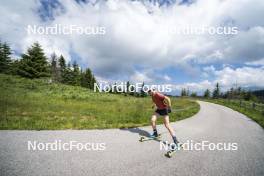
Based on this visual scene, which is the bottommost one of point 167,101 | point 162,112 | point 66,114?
point 66,114

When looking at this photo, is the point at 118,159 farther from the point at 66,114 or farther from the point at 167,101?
the point at 66,114

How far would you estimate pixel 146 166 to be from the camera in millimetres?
4395

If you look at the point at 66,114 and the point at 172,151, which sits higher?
the point at 66,114

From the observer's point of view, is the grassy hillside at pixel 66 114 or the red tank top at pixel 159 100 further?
the grassy hillside at pixel 66 114

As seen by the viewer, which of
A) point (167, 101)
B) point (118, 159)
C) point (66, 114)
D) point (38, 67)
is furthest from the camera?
point (38, 67)

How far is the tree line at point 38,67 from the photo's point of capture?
43.3 meters

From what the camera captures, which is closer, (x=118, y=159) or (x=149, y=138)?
(x=118, y=159)

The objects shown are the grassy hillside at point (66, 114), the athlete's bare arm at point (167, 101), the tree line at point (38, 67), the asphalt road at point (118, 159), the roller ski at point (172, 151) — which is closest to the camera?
the asphalt road at point (118, 159)

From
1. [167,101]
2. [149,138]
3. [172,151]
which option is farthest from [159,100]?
[172,151]

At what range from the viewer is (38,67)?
144 feet


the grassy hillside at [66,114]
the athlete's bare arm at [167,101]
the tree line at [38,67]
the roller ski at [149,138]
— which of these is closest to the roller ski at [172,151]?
the roller ski at [149,138]

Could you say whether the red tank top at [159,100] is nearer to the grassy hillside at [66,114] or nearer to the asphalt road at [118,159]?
the asphalt road at [118,159]

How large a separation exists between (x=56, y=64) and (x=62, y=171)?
79028 millimetres

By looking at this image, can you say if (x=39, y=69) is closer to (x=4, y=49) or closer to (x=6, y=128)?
(x=4, y=49)
